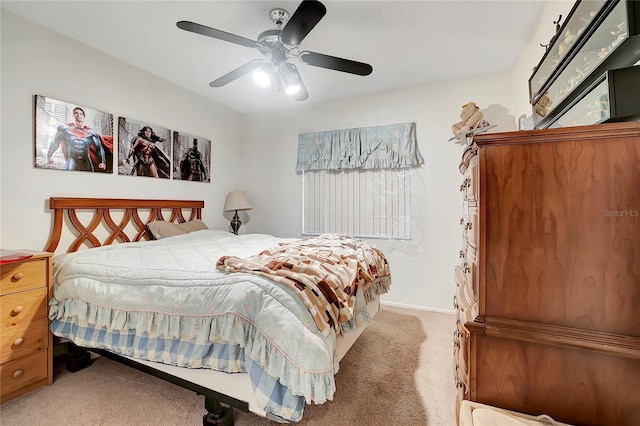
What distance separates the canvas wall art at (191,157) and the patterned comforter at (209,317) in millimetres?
1605

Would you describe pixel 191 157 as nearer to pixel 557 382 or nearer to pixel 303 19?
pixel 303 19

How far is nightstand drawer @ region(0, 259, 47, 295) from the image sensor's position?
1651mm

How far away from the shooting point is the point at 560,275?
90 centimetres

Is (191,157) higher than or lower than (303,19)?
lower

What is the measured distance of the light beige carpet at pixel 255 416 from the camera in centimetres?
153

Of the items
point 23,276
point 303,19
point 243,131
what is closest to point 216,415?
point 23,276

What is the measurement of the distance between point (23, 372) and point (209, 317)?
4.85ft

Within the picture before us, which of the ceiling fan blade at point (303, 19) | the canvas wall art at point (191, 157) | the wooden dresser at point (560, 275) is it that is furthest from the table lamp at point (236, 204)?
the wooden dresser at point (560, 275)

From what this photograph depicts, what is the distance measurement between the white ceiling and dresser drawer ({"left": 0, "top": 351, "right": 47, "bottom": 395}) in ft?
8.05

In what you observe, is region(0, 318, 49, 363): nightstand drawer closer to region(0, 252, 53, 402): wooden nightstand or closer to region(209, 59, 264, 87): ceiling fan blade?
region(0, 252, 53, 402): wooden nightstand

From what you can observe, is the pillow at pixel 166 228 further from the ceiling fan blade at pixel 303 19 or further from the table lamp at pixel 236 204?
the ceiling fan blade at pixel 303 19

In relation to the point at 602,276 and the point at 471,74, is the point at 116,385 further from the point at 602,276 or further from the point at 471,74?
the point at 471,74

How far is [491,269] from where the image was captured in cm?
98

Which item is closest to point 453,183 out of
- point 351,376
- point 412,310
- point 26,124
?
point 412,310
